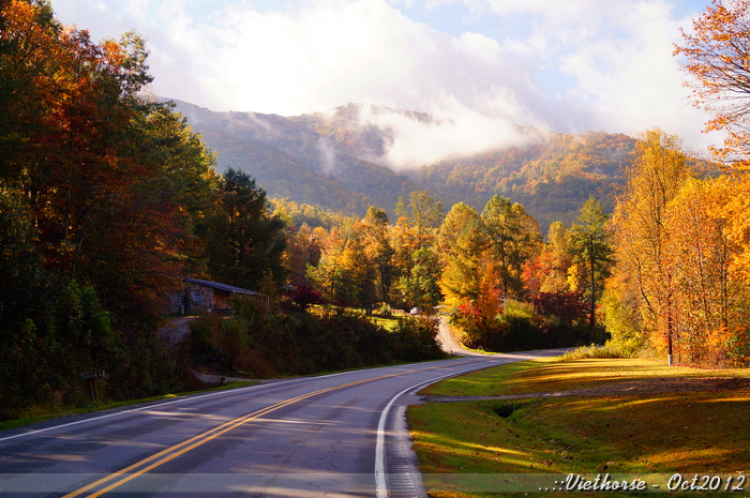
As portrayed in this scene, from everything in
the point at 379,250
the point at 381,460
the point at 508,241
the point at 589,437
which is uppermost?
the point at 508,241

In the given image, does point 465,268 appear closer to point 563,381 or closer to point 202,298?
point 202,298

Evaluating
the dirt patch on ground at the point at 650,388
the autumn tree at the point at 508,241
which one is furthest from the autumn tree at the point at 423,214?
the dirt patch on ground at the point at 650,388

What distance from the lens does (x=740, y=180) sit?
45.9 ft

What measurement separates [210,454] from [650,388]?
14.5 metres

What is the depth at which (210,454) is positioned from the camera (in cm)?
804

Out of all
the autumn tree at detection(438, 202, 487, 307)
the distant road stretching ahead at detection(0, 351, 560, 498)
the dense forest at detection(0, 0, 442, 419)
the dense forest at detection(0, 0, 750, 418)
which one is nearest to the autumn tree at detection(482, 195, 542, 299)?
the autumn tree at detection(438, 202, 487, 307)

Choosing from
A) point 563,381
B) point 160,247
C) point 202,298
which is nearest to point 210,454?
point 563,381

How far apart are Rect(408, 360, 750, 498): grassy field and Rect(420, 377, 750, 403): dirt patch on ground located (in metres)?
0.09

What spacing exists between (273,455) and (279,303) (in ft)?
112

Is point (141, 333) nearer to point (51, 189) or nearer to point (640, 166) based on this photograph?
point (51, 189)

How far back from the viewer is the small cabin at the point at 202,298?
38844 millimetres

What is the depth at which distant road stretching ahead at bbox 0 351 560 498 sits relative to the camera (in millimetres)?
6312

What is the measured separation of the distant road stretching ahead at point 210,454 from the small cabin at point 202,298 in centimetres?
2631

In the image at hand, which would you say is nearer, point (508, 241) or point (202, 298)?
point (202, 298)
